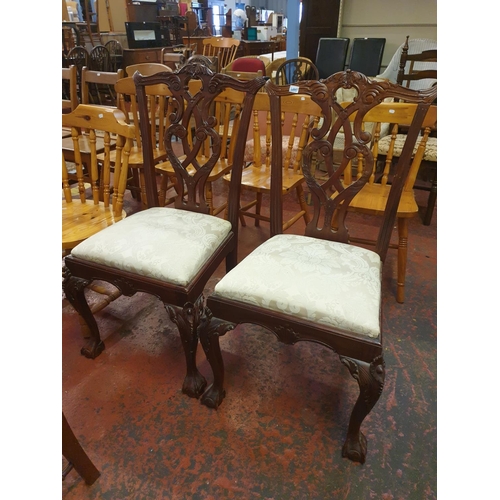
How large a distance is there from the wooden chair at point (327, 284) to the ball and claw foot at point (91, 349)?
556 millimetres

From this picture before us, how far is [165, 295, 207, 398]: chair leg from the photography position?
1.23m

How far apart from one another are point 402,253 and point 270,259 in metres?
0.94

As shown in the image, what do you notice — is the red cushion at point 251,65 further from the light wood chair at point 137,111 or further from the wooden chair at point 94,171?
the wooden chair at point 94,171

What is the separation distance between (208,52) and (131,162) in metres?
4.03

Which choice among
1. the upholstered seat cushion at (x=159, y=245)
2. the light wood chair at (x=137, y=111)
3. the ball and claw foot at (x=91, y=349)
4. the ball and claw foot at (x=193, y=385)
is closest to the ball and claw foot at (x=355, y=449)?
the ball and claw foot at (x=193, y=385)

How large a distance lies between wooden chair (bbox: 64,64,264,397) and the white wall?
3673 mm

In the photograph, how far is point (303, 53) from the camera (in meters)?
4.64

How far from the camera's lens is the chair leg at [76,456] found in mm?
974

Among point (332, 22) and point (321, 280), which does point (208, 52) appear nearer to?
point (332, 22)

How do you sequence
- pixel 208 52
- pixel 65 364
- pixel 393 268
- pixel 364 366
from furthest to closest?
pixel 208 52, pixel 393 268, pixel 65 364, pixel 364 366

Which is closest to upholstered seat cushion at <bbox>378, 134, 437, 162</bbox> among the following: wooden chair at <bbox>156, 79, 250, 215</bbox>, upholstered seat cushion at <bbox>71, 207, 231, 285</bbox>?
wooden chair at <bbox>156, 79, 250, 215</bbox>

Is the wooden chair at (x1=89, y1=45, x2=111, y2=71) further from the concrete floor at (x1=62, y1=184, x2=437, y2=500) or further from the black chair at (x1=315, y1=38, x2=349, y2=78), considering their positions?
the concrete floor at (x1=62, y1=184, x2=437, y2=500)

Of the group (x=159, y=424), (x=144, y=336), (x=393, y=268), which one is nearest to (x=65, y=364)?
(x=144, y=336)

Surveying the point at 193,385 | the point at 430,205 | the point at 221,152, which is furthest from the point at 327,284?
the point at 430,205
